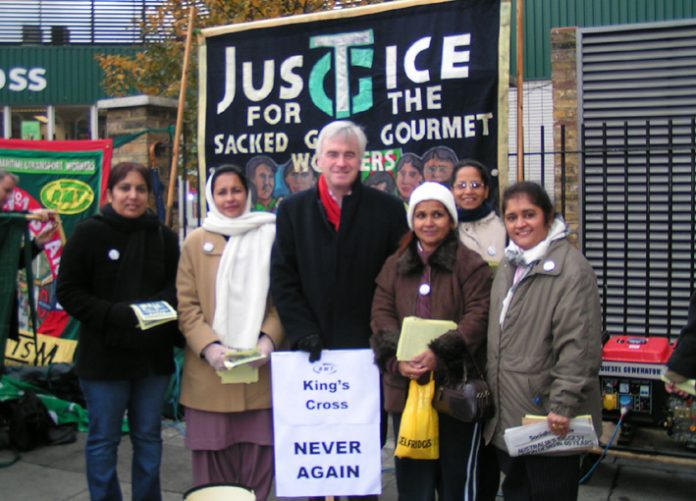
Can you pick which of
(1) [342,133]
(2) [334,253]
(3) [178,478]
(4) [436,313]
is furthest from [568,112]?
(3) [178,478]

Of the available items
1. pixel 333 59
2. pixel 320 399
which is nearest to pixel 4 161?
pixel 333 59

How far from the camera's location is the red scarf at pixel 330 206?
345 centimetres

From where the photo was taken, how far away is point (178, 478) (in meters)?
4.75

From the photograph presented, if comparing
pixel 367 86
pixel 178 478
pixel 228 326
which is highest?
pixel 367 86

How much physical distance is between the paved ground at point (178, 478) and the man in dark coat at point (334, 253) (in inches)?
61.1

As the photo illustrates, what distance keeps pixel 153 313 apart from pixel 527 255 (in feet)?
5.66

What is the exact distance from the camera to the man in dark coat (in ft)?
11.0

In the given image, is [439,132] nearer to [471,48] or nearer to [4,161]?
[471,48]

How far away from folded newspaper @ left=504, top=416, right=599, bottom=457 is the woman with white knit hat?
0.93ft

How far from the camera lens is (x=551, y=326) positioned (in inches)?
112

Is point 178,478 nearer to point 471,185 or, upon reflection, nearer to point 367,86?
point 471,185

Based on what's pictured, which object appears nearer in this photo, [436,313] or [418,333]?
[418,333]

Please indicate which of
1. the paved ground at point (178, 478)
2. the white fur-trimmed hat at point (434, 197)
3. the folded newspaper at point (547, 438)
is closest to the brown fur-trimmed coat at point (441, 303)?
the white fur-trimmed hat at point (434, 197)

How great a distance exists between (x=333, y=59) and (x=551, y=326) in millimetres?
2813
